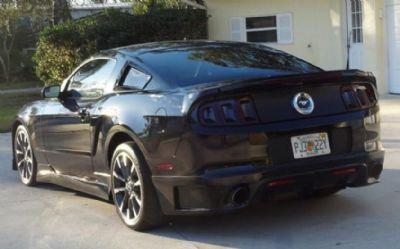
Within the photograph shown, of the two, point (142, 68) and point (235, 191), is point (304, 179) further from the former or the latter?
point (142, 68)

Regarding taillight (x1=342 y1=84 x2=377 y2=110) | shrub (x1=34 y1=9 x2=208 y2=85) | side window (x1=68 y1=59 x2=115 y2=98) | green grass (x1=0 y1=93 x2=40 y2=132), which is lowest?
green grass (x1=0 y1=93 x2=40 y2=132)

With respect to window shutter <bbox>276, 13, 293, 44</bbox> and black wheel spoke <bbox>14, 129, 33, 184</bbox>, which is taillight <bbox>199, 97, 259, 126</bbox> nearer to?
black wheel spoke <bbox>14, 129, 33, 184</bbox>

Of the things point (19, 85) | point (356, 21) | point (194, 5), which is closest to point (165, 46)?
point (356, 21)

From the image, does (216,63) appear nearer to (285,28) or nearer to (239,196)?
(239,196)

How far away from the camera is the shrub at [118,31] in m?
18.1

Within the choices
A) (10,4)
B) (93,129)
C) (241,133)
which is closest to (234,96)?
(241,133)

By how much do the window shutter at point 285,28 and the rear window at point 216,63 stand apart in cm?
1075

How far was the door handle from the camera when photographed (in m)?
6.41

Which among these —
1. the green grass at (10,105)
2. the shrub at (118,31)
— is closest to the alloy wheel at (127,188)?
the green grass at (10,105)

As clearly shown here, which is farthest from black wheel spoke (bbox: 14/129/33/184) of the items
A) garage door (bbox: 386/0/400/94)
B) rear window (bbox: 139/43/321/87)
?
garage door (bbox: 386/0/400/94)

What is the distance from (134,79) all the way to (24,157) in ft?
8.83

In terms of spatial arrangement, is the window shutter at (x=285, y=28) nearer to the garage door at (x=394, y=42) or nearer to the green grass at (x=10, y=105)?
the garage door at (x=394, y=42)

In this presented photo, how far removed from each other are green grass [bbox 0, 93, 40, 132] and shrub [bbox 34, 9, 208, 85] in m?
1.97

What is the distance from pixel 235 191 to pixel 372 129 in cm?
139
